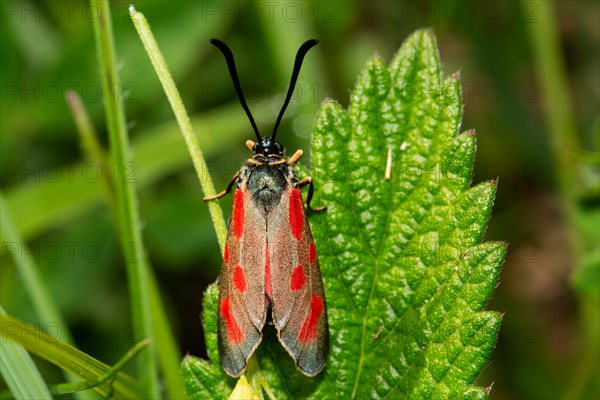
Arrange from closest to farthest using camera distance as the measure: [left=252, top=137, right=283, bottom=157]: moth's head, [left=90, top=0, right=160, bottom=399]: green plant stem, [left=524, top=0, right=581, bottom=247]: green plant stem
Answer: [left=90, top=0, right=160, bottom=399]: green plant stem → [left=252, top=137, right=283, bottom=157]: moth's head → [left=524, top=0, right=581, bottom=247]: green plant stem

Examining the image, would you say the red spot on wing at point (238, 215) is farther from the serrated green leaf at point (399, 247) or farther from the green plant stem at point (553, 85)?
the green plant stem at point (553, 85)

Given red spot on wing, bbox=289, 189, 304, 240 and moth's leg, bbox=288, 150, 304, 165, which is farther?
moth's leg, bbox=288, 150, 304, 165

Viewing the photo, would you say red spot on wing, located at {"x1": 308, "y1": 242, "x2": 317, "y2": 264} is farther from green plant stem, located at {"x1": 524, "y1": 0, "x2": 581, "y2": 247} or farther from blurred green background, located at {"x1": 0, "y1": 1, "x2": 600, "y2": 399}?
green plant stem, located at {"x1": 524, "y1": 0, "x2": 581, "y2": 247}

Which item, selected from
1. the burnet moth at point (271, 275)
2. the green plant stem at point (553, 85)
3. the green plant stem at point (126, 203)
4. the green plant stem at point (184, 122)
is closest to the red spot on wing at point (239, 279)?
the burnet moth at point (271, 275)

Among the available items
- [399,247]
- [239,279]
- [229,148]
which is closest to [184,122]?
[239,279]

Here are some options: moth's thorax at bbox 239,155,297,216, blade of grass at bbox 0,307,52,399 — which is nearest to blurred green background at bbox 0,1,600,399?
moth's thorax at bbox 239,155,297,216

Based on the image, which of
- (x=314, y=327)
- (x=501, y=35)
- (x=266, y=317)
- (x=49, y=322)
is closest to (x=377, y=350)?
(x=314, y=327)
